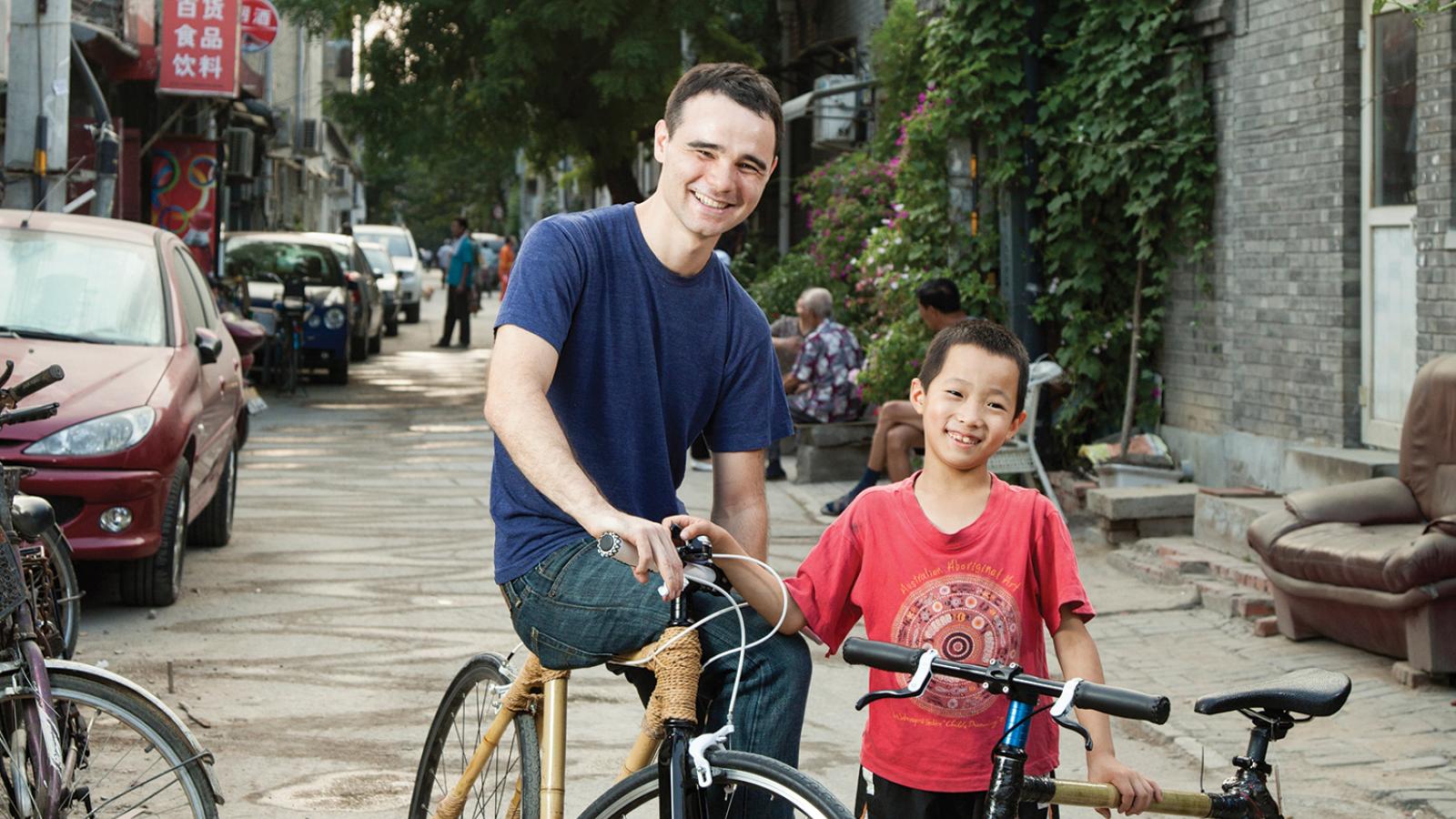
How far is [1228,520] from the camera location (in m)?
9.70

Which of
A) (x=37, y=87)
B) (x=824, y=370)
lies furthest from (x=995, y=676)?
(x=37, y=87)

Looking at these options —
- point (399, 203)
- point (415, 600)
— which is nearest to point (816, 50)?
point (415, 600)

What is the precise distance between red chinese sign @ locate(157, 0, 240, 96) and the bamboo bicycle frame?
19508mm

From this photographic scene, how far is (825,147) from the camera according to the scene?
22125 millimetres

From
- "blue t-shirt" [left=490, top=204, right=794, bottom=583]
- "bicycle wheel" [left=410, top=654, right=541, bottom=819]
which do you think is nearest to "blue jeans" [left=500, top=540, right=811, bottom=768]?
"blue t-shirt" [left=490, top=204, right=794, bottom=583]

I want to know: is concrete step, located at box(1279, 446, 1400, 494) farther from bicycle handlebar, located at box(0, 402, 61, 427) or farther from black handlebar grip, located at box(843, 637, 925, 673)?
black handlebar grip, located at box(843, 637, 925, 673)

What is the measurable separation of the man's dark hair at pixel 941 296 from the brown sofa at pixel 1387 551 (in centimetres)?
382

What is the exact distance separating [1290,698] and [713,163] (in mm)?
1402

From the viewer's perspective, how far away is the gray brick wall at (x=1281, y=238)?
393 inches

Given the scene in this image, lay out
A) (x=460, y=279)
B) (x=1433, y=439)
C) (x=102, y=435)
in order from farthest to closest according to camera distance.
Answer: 1. (x=460, y=279)
2. (x=102, y=435)
3. (x=1433, y=439)

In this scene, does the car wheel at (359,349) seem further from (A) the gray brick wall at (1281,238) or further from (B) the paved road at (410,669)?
(A) the gray brick wall at (1281,238)

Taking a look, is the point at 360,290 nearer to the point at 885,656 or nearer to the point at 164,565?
the point at 164,565

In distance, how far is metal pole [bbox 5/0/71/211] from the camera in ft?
45.8

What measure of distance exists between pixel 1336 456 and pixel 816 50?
16.0 metres
